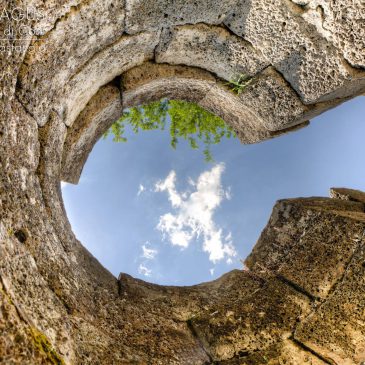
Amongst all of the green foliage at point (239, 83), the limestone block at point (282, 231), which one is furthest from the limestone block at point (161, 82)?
the limestone block at point (282, 231)

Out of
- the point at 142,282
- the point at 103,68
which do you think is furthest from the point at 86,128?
the point at 142,282

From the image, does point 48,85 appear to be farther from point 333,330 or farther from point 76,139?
point 333,330

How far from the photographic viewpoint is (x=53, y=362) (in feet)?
5.03

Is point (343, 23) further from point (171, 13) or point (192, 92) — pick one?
point (192, 92)

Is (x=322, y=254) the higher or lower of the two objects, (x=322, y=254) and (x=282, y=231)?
the lower

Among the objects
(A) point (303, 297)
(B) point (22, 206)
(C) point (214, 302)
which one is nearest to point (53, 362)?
(B) point (22, 206)

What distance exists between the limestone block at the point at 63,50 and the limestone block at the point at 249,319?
1934 mm

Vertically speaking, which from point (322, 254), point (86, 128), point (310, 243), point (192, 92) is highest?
point (192, 92)

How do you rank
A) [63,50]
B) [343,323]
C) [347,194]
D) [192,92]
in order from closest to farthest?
[63,50], [343,323], [347,194], [192,92]

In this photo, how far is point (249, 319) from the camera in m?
2.44

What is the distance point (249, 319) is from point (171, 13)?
7.97 ft

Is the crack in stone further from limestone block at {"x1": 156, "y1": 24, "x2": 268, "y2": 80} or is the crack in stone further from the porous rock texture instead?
limestone block at {"x1": 156, "y1": 24, "x2": 268, "y2": 80}

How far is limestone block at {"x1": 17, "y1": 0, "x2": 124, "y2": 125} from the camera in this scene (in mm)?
1822

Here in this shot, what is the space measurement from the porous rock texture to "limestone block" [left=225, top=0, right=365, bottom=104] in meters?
0.01
